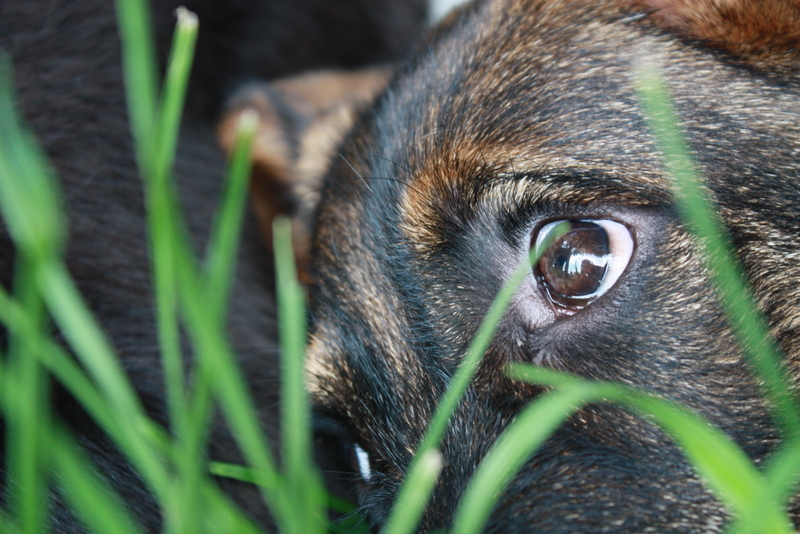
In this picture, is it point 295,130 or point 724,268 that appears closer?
point 724,268

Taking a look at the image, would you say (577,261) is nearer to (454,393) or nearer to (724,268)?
(724,268)

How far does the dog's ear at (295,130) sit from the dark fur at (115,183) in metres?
0.14

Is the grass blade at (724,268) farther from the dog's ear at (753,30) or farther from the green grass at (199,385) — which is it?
the dog's ear at (753,30)

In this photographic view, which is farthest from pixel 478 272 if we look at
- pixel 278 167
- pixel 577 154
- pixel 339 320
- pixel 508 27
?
pixel 278 167

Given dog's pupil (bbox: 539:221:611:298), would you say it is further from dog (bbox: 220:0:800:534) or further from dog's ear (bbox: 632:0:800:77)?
dog's ear (bbox: 632:0:800:77)

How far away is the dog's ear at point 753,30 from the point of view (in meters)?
1.62

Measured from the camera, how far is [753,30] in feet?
5.40

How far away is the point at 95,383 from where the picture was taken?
6.12 ft

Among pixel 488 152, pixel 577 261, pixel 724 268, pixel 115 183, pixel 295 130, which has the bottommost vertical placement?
Answer: pixel 724 268

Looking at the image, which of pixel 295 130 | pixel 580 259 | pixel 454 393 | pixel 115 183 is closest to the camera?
pixel 454 393

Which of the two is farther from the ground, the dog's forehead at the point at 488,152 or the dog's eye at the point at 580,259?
the dog's forehead at the point at 488,152

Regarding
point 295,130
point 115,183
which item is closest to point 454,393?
point 115,183

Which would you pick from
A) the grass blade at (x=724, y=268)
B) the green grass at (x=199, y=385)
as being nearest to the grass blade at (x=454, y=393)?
the green grass at (x=199, y=385)

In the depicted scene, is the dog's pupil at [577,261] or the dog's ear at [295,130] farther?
the dog's ear at [295,130]
